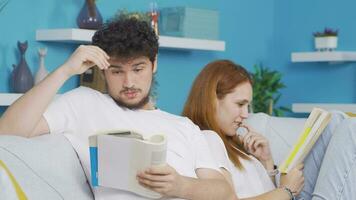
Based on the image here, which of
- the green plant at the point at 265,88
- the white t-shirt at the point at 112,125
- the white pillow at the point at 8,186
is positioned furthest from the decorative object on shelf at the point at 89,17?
the white pillow at the point at 8,186

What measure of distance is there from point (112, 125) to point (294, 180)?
0.84 m

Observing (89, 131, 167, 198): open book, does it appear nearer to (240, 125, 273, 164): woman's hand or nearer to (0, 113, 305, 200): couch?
(0, 113, 305, 200): couch

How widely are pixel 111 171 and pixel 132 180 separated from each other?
0.06 m

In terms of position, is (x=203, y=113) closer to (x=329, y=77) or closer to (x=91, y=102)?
(x=91, y=102)

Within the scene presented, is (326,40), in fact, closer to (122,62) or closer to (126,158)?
(122,62)

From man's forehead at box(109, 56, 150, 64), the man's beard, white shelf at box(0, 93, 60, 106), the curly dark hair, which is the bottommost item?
white shelf at box(0, 93, 60, 106)

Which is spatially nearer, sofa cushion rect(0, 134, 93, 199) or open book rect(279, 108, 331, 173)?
sofa cushion rect(0, 134, 93, 199)

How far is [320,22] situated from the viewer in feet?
15.9

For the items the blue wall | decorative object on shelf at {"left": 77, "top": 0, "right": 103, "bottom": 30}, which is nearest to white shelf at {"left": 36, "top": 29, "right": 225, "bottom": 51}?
decorative object on shelf at {"left": 77, "top": 0, "right": 103, "bottom": 30}

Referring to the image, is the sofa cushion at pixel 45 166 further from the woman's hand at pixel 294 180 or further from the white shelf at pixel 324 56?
the white shelf at pixel 324 56

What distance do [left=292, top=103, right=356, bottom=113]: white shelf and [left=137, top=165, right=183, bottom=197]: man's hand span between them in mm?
2684

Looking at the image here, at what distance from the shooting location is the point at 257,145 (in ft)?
8.87

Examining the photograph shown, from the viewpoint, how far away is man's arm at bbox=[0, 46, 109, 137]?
6.39ft

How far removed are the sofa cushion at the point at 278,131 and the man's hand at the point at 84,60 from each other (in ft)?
3.96
